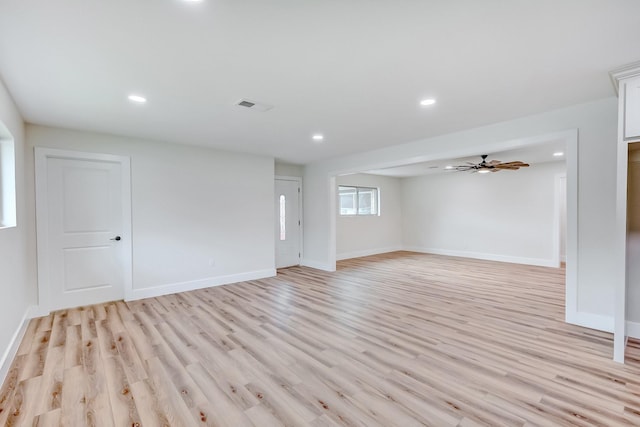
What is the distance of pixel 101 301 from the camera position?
4.24 metres

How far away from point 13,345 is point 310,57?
3.65m

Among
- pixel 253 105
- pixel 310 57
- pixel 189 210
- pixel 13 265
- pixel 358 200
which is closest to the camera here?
pixel 310 57

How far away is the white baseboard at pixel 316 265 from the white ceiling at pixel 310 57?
3.69 meters

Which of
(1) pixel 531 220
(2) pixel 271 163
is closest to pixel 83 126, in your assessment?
(2) pixel 271 163

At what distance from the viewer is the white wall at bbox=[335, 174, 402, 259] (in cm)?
817

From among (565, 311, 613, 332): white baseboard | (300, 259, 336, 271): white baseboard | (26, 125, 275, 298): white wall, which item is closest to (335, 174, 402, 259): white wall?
(300, 259, 336, 271): white baseboard

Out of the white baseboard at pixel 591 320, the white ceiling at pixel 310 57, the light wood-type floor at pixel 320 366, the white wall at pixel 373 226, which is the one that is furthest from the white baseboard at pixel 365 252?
the white baseboard at pixel 591 320

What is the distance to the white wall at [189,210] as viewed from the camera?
4.39m

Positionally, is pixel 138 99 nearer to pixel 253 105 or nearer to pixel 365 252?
pixel 253 105

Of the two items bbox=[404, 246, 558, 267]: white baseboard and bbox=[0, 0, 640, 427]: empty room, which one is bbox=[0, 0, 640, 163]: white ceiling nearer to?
bbox=[0, 0, 640, 427]: empty room

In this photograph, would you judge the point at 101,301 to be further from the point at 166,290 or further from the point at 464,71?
the point at 464,71

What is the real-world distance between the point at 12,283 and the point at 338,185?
253 inches

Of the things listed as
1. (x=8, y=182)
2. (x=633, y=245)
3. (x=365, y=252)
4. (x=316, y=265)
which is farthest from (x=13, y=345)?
(x=365, y=252)

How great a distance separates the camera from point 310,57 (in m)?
2.15
